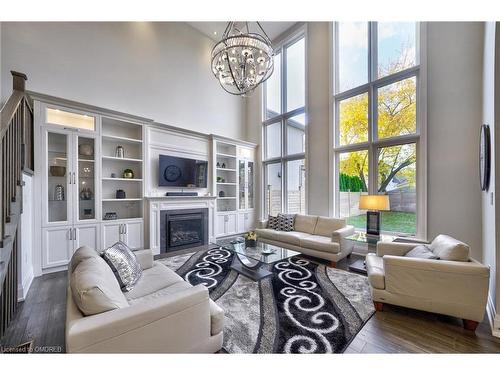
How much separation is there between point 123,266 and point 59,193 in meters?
2.47

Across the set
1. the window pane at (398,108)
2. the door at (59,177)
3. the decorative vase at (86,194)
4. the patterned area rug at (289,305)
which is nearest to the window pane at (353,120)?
the window pane at (398,108)

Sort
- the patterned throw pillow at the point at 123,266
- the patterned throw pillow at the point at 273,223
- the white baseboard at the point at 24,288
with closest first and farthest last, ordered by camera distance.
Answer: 1. the patterned throw pillow at the point at 123,266
2. the white baseboard at the point at 24,288
3. the patterned throw pillow at the point at 273,223

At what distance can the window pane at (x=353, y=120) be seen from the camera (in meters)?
4.27

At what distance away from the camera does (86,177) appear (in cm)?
362

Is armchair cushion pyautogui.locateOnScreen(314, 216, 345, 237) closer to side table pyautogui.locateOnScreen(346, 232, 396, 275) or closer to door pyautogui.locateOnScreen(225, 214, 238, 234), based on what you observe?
side table pyautogui.locateOnScreen(346, 232, 396, 275)

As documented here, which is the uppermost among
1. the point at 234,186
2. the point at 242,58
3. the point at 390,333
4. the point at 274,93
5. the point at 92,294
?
the point at 274,93

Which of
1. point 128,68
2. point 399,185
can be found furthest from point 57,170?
point 399,185

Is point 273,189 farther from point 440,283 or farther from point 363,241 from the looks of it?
point 440,283

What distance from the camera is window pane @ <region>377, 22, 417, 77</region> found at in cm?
374

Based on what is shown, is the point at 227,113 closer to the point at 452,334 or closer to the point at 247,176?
the point at 247,176

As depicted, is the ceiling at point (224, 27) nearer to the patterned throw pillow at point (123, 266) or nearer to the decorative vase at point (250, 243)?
the decorative vase at point (250, 243)

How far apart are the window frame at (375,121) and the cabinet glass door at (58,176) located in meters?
4.93

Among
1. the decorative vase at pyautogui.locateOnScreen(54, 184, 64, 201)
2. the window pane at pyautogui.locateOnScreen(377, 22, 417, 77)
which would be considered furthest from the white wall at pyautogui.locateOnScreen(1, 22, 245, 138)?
the window pane at pyautogui.locateOnScreen(377, 22, 417, 77)
